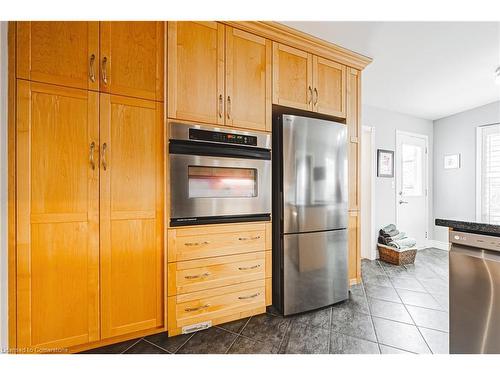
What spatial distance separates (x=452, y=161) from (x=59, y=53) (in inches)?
215

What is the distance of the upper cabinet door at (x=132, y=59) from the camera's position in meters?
1.51

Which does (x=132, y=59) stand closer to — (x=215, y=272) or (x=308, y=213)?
(x=215, y=272)

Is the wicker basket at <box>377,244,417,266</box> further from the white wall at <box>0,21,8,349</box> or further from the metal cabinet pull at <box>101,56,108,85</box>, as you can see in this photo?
the white wall at <box>0,21,8,349</box>

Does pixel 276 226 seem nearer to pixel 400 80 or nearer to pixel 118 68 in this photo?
pixel 118 68

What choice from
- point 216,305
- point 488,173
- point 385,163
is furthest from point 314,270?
point 488,173

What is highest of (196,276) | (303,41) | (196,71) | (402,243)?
(303,41)

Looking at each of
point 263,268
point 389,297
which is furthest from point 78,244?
point 389,297

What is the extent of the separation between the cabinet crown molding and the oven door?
1.07 m

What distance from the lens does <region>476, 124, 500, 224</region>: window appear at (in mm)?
3648

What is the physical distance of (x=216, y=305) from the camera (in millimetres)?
1754

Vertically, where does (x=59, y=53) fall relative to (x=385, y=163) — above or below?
above

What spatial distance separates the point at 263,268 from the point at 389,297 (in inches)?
53.9
